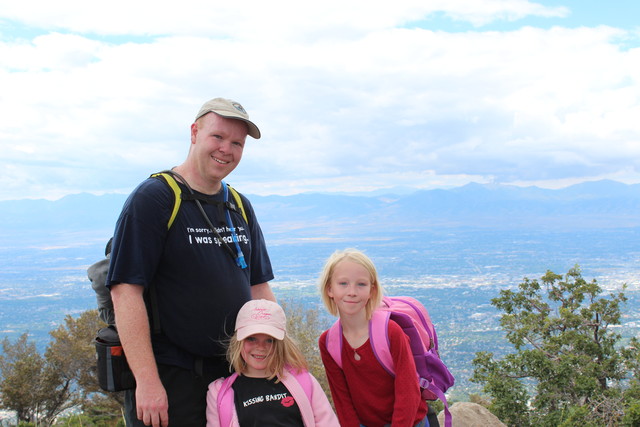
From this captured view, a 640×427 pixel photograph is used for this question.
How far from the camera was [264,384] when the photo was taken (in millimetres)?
3178

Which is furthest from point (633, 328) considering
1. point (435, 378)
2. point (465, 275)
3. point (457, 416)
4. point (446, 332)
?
point (465, 275)

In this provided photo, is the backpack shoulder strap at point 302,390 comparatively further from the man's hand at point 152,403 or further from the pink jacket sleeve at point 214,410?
the man's hand at point 152,403

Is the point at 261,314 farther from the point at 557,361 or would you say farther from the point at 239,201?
the point at 557,361

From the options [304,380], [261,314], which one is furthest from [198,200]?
[304,380]

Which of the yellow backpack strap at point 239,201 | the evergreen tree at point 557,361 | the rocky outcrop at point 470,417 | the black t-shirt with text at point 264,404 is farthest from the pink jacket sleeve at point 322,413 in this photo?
the evergreen tree at point 557,361

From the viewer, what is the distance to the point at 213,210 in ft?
10.5

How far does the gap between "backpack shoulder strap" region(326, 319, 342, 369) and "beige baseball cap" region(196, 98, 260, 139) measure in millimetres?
1560

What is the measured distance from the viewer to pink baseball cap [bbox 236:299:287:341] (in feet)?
10.1

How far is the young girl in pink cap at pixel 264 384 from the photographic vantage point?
3072 mm

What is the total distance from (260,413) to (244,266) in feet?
3.06

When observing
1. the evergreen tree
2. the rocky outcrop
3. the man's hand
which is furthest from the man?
the evergreen tree

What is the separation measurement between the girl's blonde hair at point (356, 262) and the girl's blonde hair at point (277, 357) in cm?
47

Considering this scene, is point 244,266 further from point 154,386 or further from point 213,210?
point 154,386

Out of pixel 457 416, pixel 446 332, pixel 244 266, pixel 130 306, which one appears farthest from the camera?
pixel 446 332
